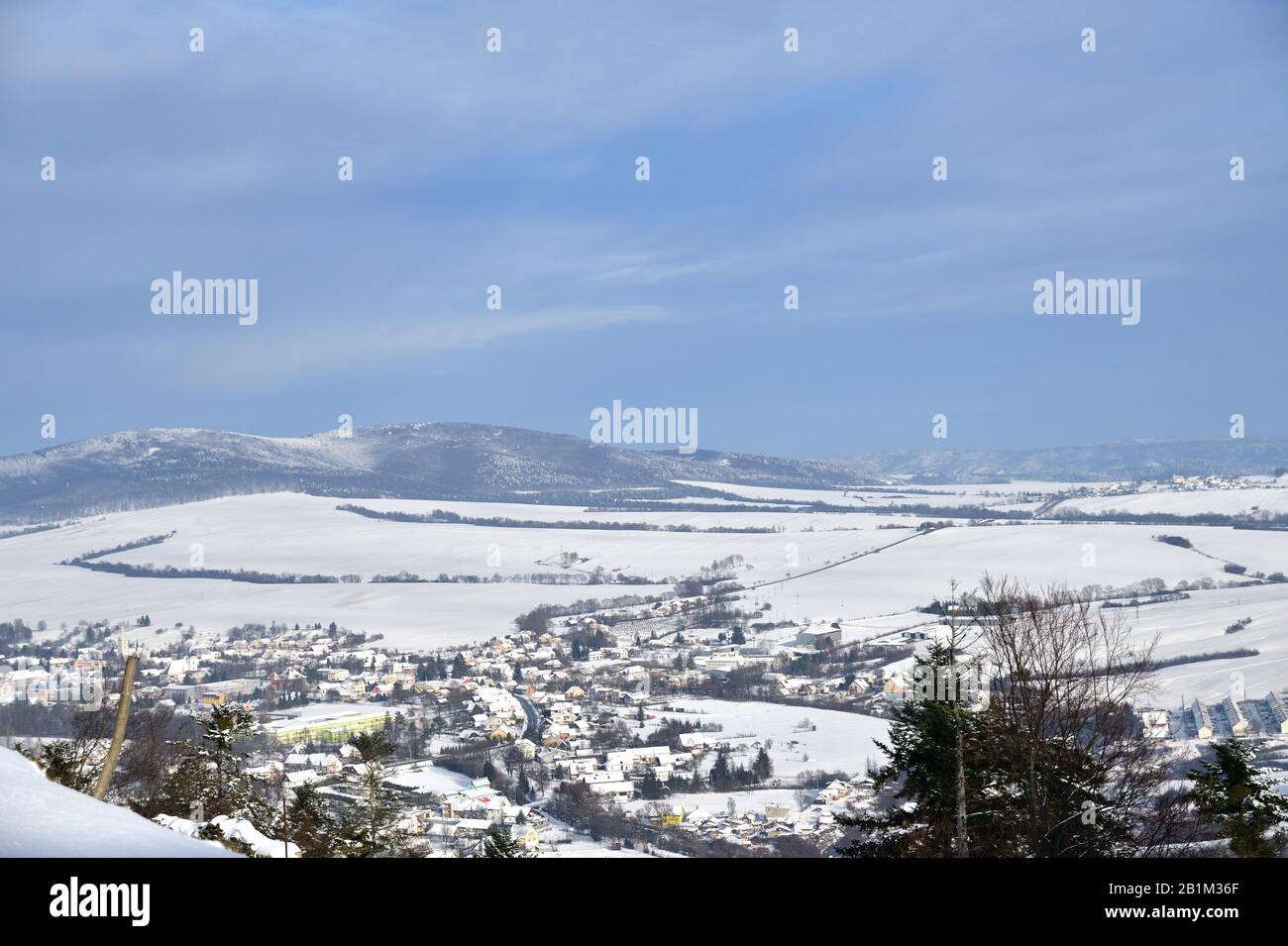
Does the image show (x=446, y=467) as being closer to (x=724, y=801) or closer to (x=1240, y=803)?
(x=724, y=801)

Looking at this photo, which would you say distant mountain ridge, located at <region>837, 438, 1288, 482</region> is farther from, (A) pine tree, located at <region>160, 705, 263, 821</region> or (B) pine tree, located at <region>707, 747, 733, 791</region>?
(A) pine tree, located at <region>160, 705, 263, 821</region>

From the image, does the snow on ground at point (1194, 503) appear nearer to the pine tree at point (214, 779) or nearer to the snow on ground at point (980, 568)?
the snow on ground at point (980, 568)

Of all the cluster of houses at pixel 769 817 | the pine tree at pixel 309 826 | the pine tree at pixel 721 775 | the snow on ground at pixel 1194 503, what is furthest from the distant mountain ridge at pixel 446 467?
the pine tree at pixel 309 826
